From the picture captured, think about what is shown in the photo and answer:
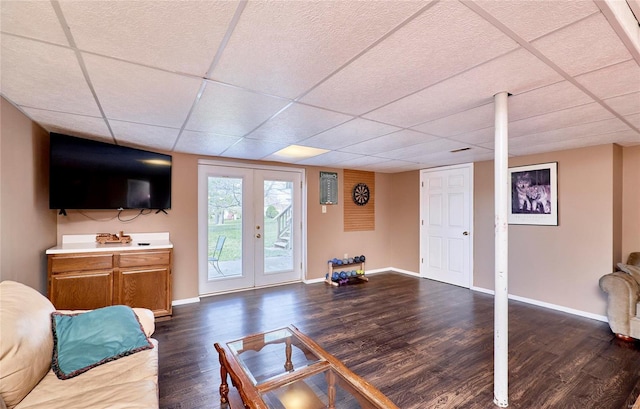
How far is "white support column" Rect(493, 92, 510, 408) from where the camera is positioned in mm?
1943

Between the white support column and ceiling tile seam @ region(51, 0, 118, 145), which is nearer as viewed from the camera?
ceiling tile seam @ region(51, 0, 118, 145)

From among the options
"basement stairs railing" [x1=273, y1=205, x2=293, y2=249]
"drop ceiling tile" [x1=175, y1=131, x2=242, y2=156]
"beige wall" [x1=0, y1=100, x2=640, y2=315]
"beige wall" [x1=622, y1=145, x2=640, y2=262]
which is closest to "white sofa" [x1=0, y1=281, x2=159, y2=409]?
"beige wall" [x1=0, y1=100, x2=640, y2=315]

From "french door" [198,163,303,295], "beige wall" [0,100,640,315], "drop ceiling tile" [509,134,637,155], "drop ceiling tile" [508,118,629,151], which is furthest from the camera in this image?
"french door" [198,163,303,295]

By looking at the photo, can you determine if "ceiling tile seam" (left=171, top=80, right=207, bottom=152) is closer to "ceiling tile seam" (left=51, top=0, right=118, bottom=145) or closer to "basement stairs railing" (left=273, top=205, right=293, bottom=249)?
"ceiling tile seam" (left=51, top=0, right=118, bottom=145)

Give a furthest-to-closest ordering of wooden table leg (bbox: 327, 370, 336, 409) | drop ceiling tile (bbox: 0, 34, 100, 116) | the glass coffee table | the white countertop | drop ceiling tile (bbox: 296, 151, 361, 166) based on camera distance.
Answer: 1. drop ceiling tile (bbox: 296, 151, 361, 166)
2. the white countertop
3. wooden table leg (bbox: 327, 370, 336, 409)
4. the glass coffee table
5. drop ceiling tile (bbox: 0, 34, 100, 116)

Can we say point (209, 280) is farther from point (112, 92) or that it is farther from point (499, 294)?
point (499, 294)

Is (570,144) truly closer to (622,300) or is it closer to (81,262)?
(622,300)

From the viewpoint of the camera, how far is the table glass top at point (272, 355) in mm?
2107

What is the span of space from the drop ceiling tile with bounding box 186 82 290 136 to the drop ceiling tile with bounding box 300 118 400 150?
74 cm

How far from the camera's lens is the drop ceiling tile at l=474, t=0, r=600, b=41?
1107 millimetres

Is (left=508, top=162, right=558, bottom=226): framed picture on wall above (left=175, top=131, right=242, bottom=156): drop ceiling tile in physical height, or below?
below

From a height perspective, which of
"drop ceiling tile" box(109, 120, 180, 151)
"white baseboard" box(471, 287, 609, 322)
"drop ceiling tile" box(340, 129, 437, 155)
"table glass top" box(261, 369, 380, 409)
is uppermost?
"drop ceiling tile" box(109, 120, 180, 151)

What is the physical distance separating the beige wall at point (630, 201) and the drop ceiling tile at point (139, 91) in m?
5.11

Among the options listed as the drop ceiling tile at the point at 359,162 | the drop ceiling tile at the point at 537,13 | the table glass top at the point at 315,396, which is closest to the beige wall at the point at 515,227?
the drop ceiling tile at the point at 359,162
